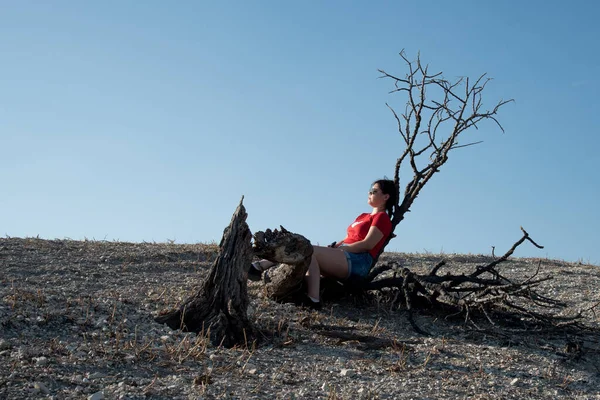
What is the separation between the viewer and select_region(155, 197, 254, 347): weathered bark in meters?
6.01

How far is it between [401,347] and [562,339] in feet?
7.34

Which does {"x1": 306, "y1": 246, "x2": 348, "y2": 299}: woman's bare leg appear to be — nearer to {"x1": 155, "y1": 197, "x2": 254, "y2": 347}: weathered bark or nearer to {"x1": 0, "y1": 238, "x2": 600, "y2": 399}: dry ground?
{"x1": 0, "y1": 238, "x2": 600, "y2": 399}: dry ground

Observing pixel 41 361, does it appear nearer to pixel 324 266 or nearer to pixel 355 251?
pixel 324 266

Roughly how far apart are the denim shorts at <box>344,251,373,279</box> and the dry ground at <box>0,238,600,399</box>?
A: 1.36 feet

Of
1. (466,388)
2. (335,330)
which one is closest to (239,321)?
Result: (335,330)

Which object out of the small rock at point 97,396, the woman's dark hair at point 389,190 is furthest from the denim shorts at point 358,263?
the small rock at point 97,396

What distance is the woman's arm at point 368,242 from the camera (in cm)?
777

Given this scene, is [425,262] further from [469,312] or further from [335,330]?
[335,330]

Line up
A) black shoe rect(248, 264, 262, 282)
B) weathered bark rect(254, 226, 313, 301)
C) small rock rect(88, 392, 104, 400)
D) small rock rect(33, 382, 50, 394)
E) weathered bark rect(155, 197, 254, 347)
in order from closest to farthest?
small rock rect(88, 392, 104, 400) < small rock rect(33, 382, 50, 394) < weathered bark rect(155, 197, 254, 347) < weathered bark rect(254, 226, 313, 301) < black shoe rect(248, 264, 262, 282)

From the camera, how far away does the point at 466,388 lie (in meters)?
5.12

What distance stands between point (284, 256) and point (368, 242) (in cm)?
124

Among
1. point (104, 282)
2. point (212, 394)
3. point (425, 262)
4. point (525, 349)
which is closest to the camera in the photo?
point (212, 394)

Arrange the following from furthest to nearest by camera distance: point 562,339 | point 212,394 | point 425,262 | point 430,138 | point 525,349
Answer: point 425,262 < point 430,138 < point 562,339 < point 525,349 < point 212,394

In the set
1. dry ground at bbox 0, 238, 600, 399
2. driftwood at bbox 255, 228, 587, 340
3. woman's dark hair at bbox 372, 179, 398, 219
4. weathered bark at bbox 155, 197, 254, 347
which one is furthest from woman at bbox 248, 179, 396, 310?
weathered bark at bbox 155, 197, 254, 347
